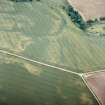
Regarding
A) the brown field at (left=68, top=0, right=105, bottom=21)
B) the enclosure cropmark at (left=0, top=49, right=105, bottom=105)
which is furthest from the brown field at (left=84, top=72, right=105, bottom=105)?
the brown field at (left=68, top=0, right=105, bottom=21)

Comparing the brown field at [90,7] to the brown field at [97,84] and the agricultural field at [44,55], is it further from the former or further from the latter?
the brown field at [97,84]

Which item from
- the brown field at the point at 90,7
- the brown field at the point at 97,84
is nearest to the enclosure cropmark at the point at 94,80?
the brown field at the point at 97,84

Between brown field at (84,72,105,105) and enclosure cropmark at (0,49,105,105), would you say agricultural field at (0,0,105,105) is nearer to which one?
enclosure cropmark at (0,49,105,105)

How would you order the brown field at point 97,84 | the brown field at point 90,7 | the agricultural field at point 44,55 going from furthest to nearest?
the brown field at point 90,7 < the brown field at point 97,84 < the agricultural field at point 44,55

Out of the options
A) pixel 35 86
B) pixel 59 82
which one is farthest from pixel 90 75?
pixel 35 86

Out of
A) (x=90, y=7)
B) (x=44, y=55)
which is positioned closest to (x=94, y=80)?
(x=44, y=55)

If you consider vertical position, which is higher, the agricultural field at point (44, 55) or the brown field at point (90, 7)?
the brown field at point (90, 7)
